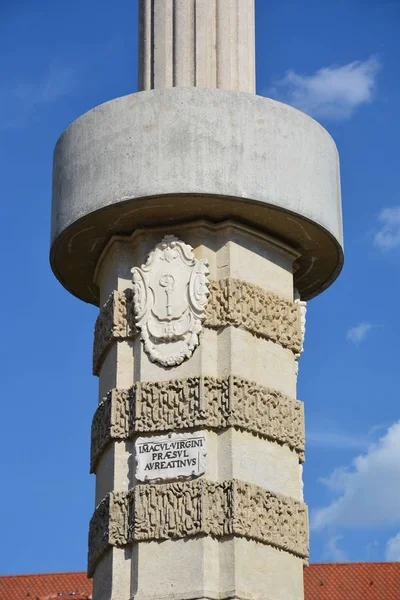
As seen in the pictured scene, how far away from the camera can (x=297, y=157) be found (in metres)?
18.2

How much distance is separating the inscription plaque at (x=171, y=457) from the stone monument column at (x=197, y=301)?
16 millimetres

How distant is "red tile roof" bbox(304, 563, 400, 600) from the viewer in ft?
104

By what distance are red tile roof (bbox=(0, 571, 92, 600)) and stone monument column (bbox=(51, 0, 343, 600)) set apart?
13.9m

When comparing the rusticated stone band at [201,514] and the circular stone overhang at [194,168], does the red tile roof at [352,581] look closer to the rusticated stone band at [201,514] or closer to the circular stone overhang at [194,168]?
the circular stone overhang at [194,168]

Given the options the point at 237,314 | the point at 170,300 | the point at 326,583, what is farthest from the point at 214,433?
the point at 326,583

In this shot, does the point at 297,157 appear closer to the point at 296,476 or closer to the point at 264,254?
the point at 264,254

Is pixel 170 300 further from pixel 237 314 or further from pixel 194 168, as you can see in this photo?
pixel 194 168

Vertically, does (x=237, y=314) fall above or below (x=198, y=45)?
below

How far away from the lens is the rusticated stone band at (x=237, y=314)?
17.8 metres

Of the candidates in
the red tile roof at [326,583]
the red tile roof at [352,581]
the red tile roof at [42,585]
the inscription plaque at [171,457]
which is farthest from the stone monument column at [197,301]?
the red tile roof at [352,581]

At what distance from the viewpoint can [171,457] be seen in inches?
677

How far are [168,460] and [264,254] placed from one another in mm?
2892

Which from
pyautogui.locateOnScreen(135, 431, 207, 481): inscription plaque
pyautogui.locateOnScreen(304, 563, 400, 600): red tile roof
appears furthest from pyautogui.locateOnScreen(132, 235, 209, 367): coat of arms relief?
pyautogui.locateOnScreen(304, 563, 400, 600): red tile roof

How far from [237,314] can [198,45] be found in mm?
3424
